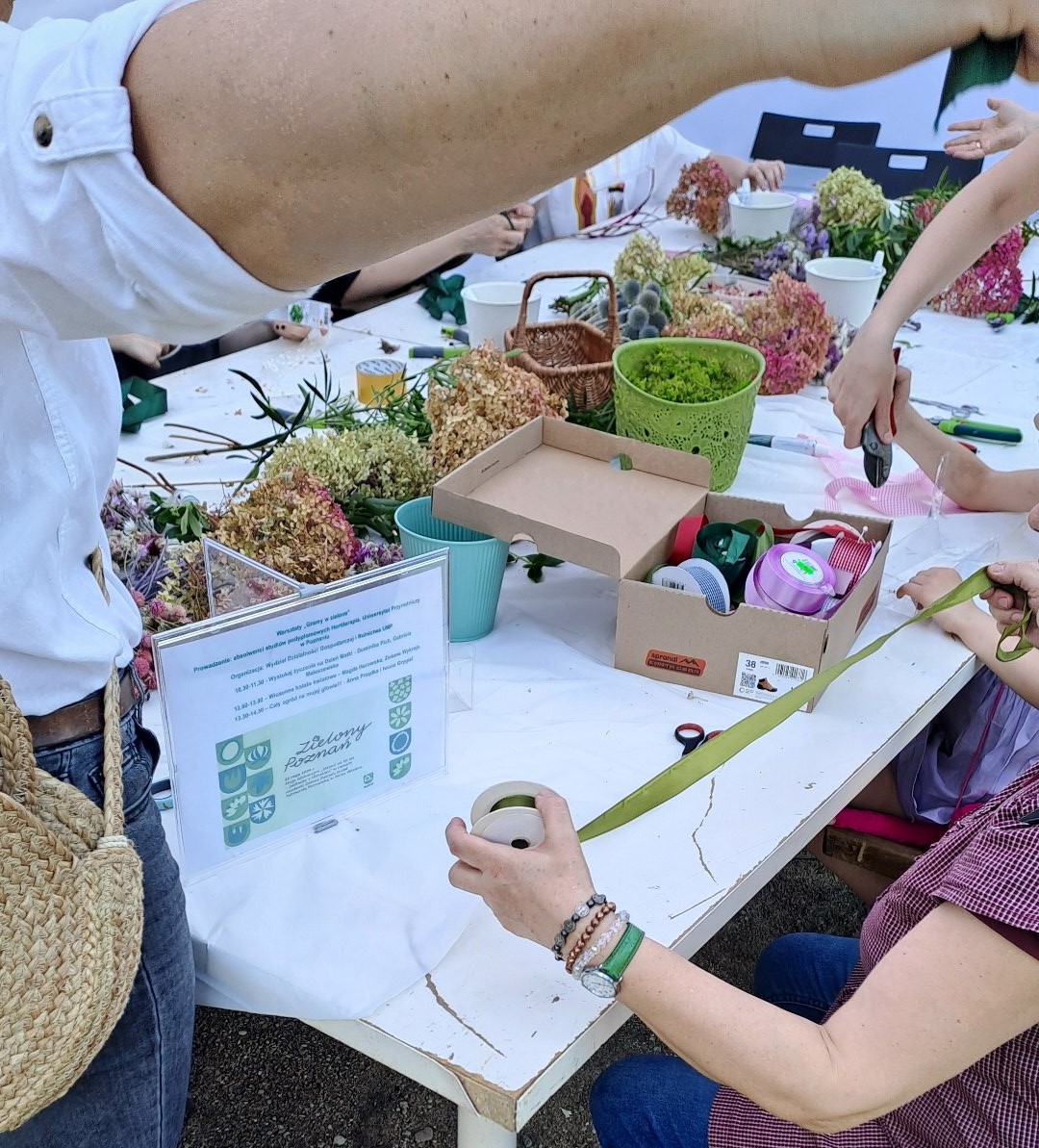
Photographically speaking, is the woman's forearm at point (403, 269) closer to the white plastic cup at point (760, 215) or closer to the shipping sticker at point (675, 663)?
the white plastic cup at point (760, 215)

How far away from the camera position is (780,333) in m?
2.01

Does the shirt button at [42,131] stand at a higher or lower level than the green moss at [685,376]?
higher

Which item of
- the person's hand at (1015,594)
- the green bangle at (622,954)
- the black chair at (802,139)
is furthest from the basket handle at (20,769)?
the black chair at (802,139)

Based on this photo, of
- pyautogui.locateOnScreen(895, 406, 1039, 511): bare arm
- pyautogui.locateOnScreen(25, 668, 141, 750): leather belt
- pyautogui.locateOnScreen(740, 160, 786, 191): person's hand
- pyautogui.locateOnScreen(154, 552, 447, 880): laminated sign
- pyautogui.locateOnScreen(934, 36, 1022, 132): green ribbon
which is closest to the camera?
pyautogui.locateOnScreen(934, 36, 1022, 132): green ribbon

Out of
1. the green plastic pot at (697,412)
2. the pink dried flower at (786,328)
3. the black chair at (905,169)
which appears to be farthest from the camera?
the black chair at (905,169)

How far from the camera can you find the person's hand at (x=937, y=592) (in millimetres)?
1350

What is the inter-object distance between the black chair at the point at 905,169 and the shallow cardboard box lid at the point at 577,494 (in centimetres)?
244

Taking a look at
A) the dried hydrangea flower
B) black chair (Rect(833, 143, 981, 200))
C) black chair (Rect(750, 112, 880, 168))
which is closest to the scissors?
the dried hydrangea flower

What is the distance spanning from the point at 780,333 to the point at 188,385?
45.0 inches

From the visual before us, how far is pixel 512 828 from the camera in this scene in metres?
0.92

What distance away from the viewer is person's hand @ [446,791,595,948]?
839 mm

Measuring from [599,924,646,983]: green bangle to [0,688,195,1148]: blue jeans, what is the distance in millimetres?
329

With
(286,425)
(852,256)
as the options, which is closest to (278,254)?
(286,425)

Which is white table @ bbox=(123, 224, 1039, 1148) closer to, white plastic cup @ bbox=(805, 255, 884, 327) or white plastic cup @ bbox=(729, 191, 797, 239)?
white plastic cup @ bbox=(805, 255, 884, 327)
